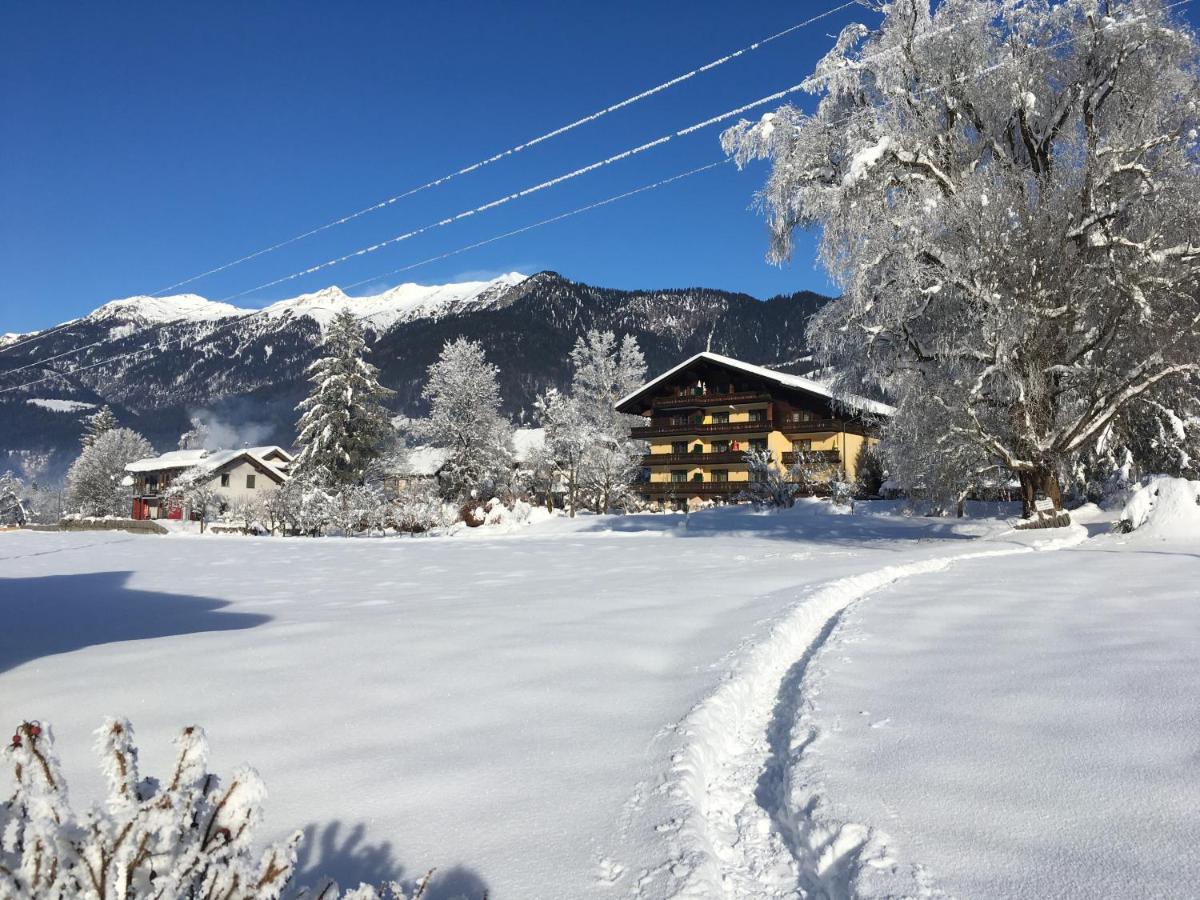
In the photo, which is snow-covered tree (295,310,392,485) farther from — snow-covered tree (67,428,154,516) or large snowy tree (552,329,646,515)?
snow-covered tree (67,428,154,516)

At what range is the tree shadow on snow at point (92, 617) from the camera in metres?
7.29

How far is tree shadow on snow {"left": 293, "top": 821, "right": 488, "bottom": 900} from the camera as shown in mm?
2824

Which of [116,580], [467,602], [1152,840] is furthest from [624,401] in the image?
[1152,840]

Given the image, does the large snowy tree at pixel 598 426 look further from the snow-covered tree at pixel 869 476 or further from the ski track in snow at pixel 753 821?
the ski track in snow at pixel 753 821

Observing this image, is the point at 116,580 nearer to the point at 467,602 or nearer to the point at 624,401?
the point at 467,602

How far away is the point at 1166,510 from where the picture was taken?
14305 mm

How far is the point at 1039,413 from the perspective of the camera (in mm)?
16516

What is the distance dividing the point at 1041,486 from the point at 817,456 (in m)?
24.7

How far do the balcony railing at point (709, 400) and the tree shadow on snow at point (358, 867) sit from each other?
158 ft

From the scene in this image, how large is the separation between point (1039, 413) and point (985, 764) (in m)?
15.3

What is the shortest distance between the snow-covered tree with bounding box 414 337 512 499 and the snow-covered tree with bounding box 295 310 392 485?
324 centimetres

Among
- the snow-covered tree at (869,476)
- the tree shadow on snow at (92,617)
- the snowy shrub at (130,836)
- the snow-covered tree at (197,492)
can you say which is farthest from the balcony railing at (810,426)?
the snowy shrub at (130,836)

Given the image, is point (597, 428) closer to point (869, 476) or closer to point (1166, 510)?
point (869, 476)

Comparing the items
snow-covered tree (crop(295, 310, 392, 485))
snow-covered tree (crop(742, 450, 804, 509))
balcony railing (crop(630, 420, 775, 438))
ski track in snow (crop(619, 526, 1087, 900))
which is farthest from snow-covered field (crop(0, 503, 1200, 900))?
balcony railing (crop(630, 420, 775, 438))
